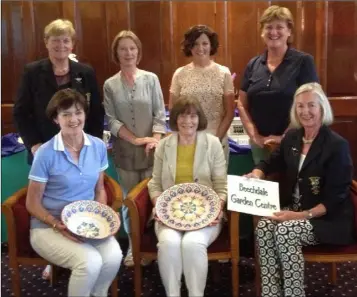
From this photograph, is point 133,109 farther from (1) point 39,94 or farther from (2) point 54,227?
(2) point 54,227

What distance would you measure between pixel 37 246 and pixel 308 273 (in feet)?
5.32

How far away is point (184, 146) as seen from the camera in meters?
2.86

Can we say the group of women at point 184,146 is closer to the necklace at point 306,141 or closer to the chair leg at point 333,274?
the necklace at point 306,141

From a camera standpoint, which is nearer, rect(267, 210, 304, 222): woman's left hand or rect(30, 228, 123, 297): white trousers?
rect(30, 228, 123, 297): white trousers

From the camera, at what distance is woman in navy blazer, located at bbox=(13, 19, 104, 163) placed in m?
2.89

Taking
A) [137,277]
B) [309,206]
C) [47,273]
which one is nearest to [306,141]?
[309,206]

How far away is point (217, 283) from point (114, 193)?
0.83 metres

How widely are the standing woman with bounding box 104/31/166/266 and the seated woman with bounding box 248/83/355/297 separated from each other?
82 cm

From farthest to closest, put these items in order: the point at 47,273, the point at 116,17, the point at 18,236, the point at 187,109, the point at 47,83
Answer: the point at 116,17, the point at 47,273, the point at 47,83, the point at 187,109, the point at 18,236

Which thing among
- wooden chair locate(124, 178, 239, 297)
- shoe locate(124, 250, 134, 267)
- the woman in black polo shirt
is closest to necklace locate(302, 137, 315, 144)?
the woman in black polo shirt

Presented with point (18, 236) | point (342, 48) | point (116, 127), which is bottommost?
point (18, 236)

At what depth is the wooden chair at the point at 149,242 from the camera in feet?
8.66

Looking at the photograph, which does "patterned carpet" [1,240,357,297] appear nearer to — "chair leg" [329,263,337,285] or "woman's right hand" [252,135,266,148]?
"chair leg" [329,263,337,285]

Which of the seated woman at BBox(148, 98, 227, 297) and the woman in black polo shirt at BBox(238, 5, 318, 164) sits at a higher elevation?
the woman in black polo shirt at BBox(238, 5, 318, 164)
